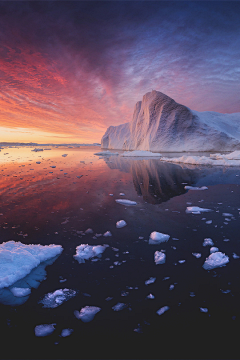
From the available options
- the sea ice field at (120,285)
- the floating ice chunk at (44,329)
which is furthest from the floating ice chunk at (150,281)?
the floating ice chunk at (44,329)

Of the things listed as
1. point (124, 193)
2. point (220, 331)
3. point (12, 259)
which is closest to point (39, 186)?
point (124, 193)

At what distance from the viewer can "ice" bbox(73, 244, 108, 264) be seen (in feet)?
5.59

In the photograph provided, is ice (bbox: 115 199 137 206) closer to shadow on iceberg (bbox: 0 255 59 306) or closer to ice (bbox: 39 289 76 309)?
shadow on iceberg (bbox: 0 255 59 306)

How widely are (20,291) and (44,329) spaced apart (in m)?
0.42

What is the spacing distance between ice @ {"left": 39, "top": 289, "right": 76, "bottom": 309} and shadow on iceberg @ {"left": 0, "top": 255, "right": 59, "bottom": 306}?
16cm

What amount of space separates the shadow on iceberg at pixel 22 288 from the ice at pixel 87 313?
45cm

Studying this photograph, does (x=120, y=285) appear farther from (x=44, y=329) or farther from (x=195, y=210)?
(x=195, y=210)

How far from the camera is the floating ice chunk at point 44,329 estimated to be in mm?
1020

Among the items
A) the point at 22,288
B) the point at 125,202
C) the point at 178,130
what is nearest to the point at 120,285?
the point at 22,288

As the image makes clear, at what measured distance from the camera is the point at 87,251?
178cm

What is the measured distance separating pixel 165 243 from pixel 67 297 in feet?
3.88

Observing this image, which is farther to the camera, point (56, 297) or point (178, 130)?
point (178, 130)

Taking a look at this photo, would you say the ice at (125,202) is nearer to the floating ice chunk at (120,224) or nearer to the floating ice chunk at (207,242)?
the floating ice chunk at (120,224)

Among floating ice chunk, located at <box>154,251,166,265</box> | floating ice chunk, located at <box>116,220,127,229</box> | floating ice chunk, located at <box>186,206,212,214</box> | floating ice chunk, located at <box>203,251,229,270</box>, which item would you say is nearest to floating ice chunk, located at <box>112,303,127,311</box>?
floating ice chunk, located at <box>154,251,166,265</box>
